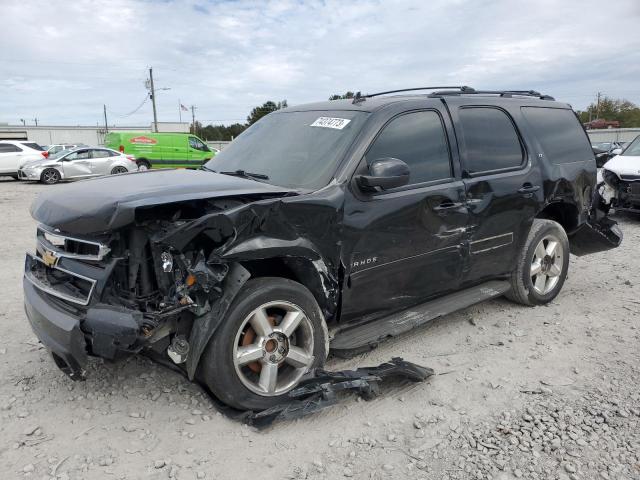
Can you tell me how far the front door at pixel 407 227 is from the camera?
3.48 m

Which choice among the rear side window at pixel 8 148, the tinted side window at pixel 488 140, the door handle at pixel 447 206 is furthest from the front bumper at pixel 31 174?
the door handle at pixel 447 206

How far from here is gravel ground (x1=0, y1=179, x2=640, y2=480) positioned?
267 centimetres

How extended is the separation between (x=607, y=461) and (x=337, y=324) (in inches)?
68.3

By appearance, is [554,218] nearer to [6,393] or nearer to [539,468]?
[539,468]

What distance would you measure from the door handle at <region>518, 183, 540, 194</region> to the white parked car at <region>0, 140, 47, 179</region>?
21.4m

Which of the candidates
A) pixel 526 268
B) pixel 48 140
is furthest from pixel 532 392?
pixel 48 140

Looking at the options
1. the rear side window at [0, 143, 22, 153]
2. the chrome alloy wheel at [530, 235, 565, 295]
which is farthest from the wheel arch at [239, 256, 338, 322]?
the rear side window at [0, 143, 22, 153]

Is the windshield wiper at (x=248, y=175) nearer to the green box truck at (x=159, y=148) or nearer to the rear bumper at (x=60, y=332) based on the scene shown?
the rear bumper at (x=60, y=332)

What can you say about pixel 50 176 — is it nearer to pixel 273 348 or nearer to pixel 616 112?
pixel 273 348

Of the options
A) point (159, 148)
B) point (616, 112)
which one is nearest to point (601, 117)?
point (616, 112)

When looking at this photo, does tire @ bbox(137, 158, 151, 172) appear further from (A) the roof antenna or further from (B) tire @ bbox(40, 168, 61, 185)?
(A) the roof antenna

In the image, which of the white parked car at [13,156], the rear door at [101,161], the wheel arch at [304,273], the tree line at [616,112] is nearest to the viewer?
the wheel arch at [304,273]

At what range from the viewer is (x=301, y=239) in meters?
3.19

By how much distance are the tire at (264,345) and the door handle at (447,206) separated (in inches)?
49.6
